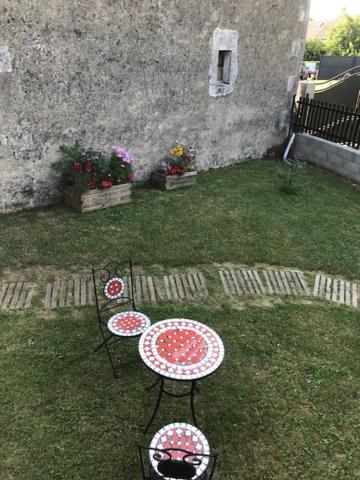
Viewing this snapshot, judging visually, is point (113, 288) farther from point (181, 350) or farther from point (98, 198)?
point (98, 198)

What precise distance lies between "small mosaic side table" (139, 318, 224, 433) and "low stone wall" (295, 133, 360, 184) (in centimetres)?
754

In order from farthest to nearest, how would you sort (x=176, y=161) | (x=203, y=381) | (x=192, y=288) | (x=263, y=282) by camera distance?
(x=176, y=161), (x=263, y=282), (x=192, y=288), (x=203, y=381)

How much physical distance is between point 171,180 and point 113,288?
463 cm

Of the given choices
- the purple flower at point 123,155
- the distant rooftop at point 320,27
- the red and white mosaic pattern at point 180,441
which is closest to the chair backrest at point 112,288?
the red and white mosaic pattern at point 180,441

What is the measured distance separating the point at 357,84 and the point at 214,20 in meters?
8.35

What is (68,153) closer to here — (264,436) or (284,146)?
(264,436)

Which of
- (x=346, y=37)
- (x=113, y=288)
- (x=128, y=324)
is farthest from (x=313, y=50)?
(x=128, y=324)

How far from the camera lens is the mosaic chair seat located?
2.56 metres

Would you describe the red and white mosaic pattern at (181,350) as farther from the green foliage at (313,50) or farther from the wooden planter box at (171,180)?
the green foliage at (313,50)

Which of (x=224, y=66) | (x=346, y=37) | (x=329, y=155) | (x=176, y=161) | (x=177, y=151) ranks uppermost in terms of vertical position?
(x=346, y=37)

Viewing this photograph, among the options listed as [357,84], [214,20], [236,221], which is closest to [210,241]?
[236,221]

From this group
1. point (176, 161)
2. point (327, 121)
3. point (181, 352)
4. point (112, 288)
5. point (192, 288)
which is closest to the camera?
point (181, 352)

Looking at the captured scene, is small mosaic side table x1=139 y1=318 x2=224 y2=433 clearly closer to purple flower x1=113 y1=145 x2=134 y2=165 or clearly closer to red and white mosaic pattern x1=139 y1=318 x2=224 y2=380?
red and white mosaic pattern x1=139 y1=318 x2=224 y2=380

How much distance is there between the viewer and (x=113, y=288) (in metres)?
4.07
